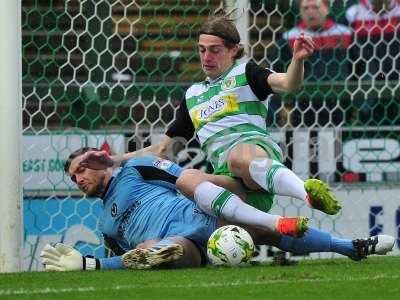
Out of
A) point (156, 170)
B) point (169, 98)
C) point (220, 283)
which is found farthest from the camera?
point (169, 98)

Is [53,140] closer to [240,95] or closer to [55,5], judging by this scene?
[55,5]

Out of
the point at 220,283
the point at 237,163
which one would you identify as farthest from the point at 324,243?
the point at 220,283

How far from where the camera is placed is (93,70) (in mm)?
7723

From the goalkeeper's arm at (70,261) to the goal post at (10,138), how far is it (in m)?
0.39

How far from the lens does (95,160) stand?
21.3 ft

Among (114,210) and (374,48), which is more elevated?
(374,48)

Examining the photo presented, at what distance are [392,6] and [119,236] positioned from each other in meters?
2.64

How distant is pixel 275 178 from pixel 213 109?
0.59 m

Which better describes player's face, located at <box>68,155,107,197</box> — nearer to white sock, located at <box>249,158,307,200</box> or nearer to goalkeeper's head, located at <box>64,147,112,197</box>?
goalkeeper's head, located at <box>64,147,112,197</box>

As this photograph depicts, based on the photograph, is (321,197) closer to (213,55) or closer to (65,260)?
(213,55)

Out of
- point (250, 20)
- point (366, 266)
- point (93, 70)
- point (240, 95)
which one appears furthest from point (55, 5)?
point (366, 266)

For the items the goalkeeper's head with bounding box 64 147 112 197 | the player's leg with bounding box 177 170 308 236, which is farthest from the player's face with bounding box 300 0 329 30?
the player's leg with bounding box 177 170 308 236

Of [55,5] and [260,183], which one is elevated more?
[55,5]

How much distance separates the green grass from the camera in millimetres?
4754
